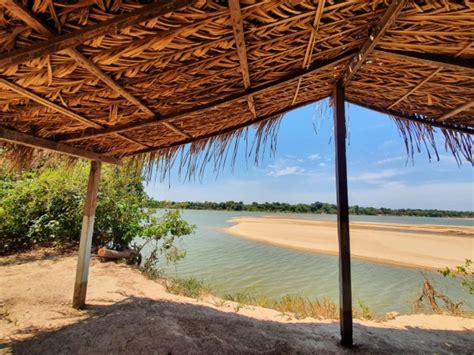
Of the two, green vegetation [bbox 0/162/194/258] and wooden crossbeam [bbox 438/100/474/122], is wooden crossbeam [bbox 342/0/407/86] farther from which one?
green vegetation [bbox 0/162/194/258]

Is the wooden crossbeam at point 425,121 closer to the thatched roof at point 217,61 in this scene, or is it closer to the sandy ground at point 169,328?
the thatched roof at point 217,61

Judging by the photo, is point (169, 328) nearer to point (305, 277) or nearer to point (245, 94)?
point (245, 94)

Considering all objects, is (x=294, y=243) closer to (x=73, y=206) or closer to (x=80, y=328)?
(x=73, y=206)

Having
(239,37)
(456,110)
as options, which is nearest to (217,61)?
(239,37)

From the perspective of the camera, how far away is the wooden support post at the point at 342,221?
84.7 inches

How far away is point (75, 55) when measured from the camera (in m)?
1.14

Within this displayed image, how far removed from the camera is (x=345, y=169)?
2.28m

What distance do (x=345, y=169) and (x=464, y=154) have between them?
1.32m

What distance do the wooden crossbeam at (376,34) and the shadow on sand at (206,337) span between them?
2.15 meters

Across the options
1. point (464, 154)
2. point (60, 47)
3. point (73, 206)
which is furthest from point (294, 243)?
point (60, 47)

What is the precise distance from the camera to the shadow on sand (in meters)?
2.18

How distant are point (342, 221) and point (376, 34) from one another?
138 cm

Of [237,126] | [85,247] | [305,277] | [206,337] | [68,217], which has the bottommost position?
[305,277]

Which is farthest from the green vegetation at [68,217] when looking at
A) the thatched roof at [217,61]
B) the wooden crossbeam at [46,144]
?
the thatched roof at [217,61]
